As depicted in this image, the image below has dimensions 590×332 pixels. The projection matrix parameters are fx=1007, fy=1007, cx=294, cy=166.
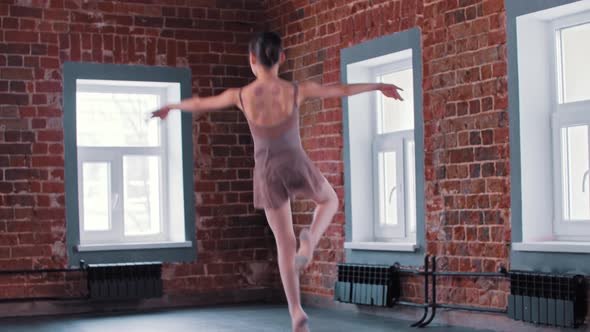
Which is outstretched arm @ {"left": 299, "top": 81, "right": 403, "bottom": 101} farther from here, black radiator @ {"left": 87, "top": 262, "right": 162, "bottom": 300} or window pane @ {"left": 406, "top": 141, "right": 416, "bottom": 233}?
black radiator @ {"left": 87, "top": 262, "right": 162, "bottom": 300}

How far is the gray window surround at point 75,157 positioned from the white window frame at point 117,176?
156mm

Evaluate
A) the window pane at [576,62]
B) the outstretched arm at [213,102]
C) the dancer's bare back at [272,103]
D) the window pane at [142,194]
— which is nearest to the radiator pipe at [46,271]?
the window pane at [142,194]

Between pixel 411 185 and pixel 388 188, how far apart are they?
1.24 feet

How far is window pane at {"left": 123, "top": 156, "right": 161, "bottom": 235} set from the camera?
33.3ft

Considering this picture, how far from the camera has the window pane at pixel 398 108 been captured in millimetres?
8875

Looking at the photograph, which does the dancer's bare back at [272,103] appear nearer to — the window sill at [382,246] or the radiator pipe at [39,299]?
the window sill at [382,246]

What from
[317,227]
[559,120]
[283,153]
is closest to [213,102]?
[283,153]

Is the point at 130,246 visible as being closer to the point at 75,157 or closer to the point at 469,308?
the point at 75,157

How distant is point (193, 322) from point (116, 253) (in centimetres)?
153

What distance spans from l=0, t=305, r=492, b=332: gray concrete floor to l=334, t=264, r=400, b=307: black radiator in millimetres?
148

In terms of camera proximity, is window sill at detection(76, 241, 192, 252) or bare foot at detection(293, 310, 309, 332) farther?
window sill at detection(76, 241, 192, 252)

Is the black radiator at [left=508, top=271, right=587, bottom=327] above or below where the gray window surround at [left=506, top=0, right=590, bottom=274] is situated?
below

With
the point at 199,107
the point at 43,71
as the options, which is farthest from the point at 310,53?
the point at 199,107

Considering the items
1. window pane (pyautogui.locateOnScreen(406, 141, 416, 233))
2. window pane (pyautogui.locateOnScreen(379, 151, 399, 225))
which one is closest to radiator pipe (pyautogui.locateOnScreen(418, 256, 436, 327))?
window pane (pyautogui.locateOnScreen(406, 141, 416, 233))
